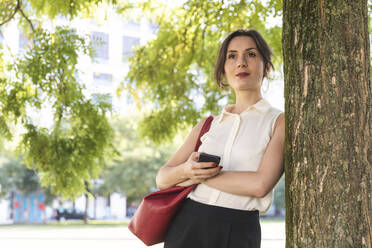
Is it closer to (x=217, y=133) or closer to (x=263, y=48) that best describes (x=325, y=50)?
(x=263, y=48)

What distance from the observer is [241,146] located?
2348 mm

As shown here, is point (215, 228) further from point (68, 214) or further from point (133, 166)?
point (68, 214)

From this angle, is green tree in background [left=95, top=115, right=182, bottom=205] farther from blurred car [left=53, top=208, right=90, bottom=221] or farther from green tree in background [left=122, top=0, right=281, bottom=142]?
green tree in background [left=122, top=0, right=281, bottom=142]

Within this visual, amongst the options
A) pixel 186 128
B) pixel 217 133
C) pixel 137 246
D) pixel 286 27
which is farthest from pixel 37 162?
pixel 137 246

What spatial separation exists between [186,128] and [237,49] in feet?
17.5

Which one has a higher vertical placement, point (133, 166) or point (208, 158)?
point (208, 158)

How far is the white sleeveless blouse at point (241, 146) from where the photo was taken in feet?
7.57

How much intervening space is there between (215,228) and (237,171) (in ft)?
0.95

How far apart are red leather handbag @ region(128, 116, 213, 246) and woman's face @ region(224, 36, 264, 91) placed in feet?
1.94

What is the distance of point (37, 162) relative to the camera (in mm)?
6547

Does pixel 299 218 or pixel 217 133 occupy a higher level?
pixel 217 133

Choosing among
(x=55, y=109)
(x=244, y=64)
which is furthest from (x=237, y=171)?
(x=55, y=109)

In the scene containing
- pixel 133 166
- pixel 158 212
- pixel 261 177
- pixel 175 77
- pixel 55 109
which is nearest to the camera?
pixel 261 177

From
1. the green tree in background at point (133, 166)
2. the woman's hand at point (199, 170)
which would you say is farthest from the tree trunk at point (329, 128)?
the green tree in background at point (133, 166)
